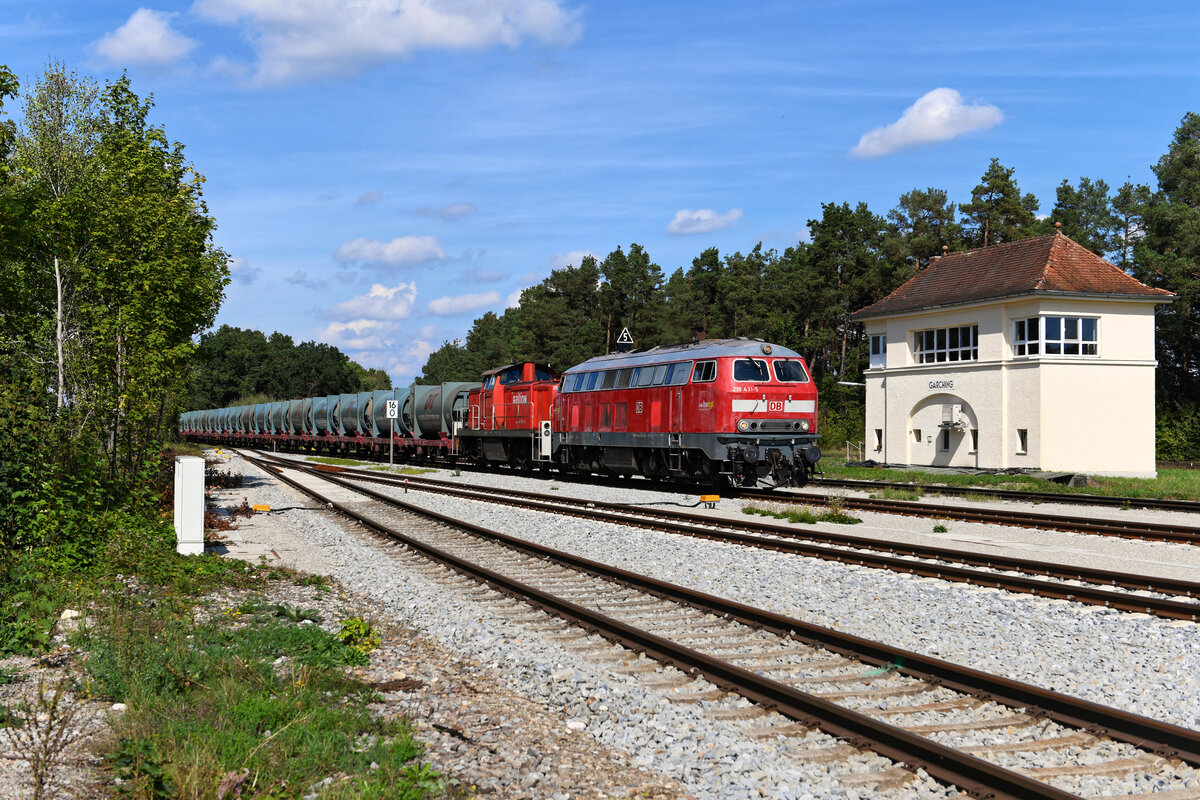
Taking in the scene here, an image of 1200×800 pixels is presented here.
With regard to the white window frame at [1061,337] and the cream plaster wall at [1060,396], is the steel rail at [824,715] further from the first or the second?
the white window frame at [1061,337]

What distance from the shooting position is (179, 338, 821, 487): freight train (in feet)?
71.2

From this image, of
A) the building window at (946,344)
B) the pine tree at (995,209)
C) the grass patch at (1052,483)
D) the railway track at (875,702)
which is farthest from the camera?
the pine tree at (995,209)

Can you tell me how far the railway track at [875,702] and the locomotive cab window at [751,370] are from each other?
1193 cm

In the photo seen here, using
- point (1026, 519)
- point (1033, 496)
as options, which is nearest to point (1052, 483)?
point (1033, 496)

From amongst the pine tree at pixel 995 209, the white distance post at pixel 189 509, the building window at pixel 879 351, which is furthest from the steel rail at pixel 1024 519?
the pine tree at pixel 995 209

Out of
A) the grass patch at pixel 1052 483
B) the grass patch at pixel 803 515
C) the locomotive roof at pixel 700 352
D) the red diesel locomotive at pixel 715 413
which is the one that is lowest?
the grass patch at pixel 1052 483

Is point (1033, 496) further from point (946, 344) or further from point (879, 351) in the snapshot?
point (879, 351)

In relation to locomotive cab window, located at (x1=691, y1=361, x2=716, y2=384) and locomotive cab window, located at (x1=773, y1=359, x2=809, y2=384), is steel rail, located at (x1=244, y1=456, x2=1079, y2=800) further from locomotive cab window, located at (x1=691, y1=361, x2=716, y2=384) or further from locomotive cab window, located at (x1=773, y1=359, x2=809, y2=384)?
locomotive cab window, located at (x1=773, y1=359, x2=809, y2=384)

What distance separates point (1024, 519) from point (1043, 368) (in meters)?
18.2

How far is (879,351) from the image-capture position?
41.7m

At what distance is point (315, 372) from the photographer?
15225 cm

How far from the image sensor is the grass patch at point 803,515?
1703cm

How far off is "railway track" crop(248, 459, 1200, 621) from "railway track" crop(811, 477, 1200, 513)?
924cm

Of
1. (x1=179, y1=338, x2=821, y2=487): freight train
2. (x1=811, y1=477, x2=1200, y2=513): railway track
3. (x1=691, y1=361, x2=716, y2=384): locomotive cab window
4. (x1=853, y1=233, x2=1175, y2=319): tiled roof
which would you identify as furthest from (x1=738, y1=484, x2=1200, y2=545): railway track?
(x1=853, y1=233, x2=1175, y2=319): tiled roof
